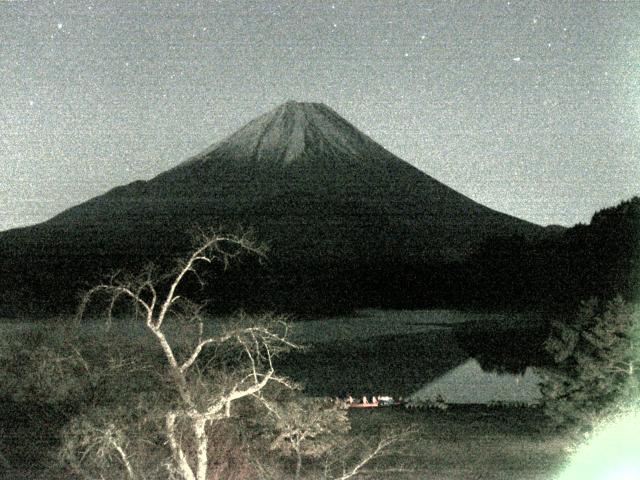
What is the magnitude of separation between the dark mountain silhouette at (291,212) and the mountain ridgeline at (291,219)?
167mm

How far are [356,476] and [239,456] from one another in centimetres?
134

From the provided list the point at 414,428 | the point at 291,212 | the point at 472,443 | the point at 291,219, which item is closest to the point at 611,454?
the point at 472,443

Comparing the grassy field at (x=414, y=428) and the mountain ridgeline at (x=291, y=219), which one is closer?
the grassy field at (x=414, y=428)

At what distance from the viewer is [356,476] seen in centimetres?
1047

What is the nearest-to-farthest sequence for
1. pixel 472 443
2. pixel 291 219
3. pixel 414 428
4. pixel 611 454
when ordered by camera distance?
pixel 611 454 < pixel 472 443 < pixel 414 428 < pixel 291 219

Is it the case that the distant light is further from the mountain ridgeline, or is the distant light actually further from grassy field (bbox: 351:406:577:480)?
the mountain ridgeline

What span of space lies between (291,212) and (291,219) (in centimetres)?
111

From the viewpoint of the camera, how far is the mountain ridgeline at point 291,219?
237 ft

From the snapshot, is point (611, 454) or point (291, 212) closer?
point (611, 454)

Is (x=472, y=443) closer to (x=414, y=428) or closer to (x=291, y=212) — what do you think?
(x=414, y=428)

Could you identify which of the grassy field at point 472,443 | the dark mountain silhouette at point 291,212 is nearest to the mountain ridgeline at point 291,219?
the dark mountain silhouette at point 291,212

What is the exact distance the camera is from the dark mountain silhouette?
280 ft

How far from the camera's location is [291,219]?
9844 cm

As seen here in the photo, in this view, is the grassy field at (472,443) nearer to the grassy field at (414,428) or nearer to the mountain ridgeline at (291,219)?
the grassy field at (414,428)
